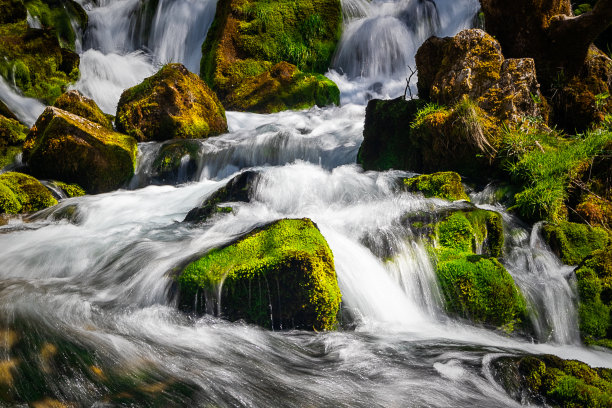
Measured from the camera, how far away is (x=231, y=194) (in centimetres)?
616

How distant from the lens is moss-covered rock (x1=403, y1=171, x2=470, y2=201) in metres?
5.37

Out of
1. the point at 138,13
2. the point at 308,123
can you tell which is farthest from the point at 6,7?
the point at 308,123

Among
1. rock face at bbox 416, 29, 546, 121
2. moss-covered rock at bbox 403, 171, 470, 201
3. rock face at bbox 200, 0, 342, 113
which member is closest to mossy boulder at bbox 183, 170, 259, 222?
moss-covered rock at bbox 403, 171, 470, 201

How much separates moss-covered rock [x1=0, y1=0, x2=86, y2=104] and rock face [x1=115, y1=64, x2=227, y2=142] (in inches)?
133

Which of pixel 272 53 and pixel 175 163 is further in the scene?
pixel 272 53

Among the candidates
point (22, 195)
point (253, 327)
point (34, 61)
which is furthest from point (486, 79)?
point (34, 61)

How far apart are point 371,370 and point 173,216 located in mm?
4428

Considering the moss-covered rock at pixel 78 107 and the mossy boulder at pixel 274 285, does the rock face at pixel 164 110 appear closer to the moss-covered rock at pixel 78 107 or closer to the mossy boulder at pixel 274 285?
the moss-covered rock at pixel 78 107

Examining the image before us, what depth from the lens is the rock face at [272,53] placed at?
12.8 meters

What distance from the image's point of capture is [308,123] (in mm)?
11039

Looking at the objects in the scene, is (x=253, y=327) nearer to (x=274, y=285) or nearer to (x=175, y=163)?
(x=274, y=285)

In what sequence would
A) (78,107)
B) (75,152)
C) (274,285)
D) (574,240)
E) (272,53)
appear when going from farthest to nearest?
(272,53) → (78,107) → (75,152) → (574,240) → (274,285)

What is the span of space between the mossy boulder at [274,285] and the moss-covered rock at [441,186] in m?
2.39

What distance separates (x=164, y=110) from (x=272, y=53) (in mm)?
6887
